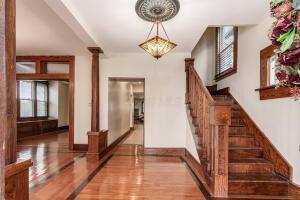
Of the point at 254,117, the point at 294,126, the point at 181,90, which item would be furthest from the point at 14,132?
the point at 181,90

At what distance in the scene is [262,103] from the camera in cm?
326

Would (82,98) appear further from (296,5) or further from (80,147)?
(296,5)

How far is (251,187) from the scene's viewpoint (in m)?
2.63

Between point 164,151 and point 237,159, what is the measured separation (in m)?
2.13

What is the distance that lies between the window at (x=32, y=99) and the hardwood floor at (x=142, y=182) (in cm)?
577

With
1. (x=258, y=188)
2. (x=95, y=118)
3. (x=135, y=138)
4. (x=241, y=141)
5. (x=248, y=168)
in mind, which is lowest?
(x=135, y=138)

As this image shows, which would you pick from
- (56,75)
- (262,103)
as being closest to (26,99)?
(56,75)

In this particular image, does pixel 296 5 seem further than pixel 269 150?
No

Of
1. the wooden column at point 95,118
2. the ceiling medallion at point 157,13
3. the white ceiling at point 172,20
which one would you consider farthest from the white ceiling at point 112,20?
the wooden column at point 95,118

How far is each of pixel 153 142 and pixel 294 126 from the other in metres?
3.13

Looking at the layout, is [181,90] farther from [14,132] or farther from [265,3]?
[14,132]

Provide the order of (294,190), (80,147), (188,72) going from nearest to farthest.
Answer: (294,190) < (188,72) < (80,147)

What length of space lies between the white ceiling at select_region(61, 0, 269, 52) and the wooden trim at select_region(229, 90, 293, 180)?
5.64ft

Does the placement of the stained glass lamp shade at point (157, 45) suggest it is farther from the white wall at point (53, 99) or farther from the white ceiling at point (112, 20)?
the white wall at point (53, 99)
